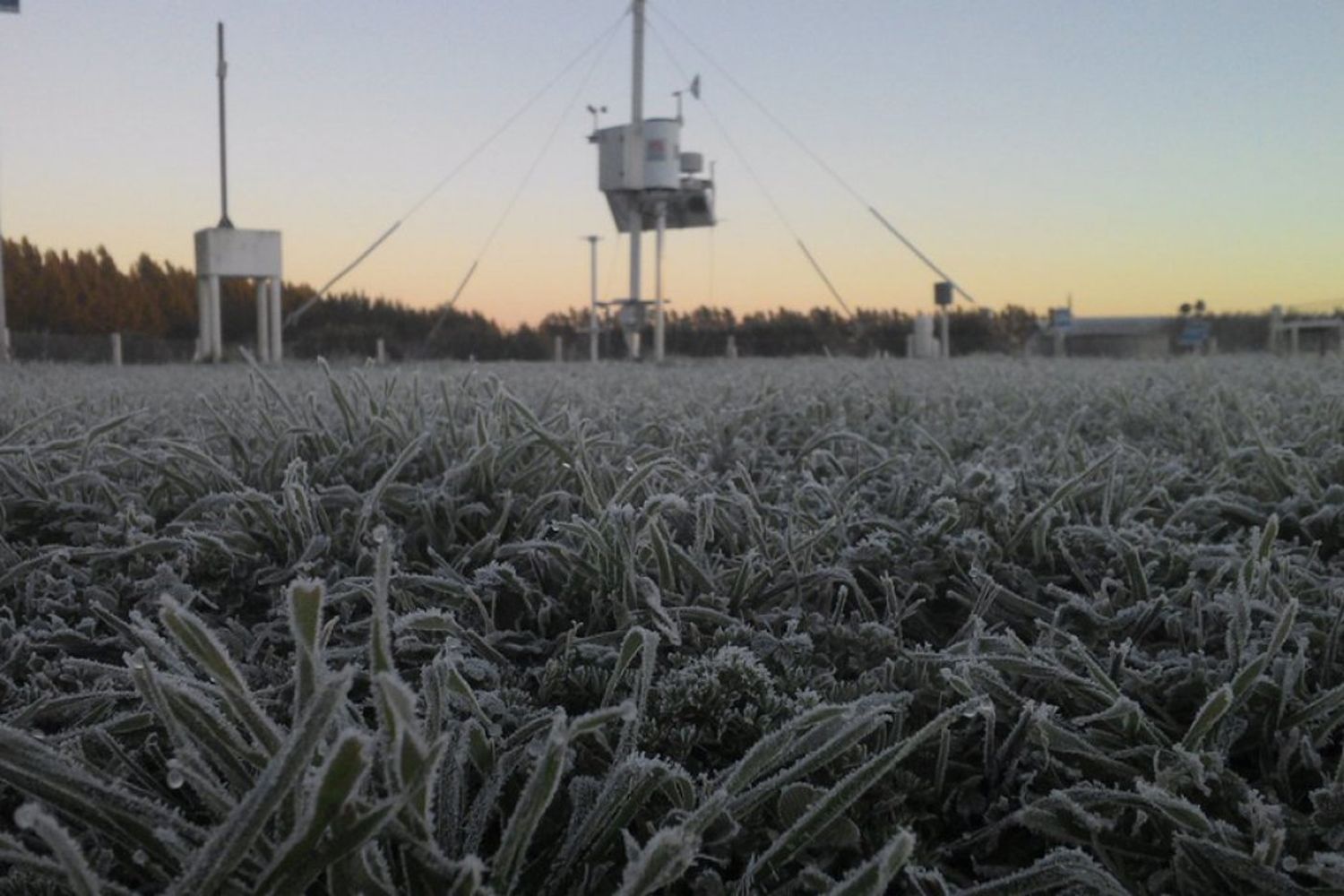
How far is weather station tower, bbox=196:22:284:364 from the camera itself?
1108 cm

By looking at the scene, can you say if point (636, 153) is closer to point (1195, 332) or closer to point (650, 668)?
point (1195, 332)

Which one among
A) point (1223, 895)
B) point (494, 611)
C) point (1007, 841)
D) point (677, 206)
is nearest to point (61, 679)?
point (494, 611)

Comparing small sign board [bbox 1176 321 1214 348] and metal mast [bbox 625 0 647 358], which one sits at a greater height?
metal mast [bbox 625 0 647 358]

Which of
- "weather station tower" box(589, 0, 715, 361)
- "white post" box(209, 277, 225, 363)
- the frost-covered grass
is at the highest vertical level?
"weather station tower" box(589, 0, 715, 361)

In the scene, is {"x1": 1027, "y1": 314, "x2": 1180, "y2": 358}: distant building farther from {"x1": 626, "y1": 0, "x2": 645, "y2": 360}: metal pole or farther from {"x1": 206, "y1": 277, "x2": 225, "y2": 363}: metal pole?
{"x1": 206, "y1": 277, "x2": 225, "y2": 363}: metal pole

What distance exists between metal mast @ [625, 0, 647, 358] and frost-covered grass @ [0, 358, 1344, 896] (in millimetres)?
12237

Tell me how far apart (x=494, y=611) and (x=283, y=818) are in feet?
1.49

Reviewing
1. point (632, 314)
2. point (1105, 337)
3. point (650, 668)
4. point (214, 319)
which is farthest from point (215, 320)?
point (1105, 337)

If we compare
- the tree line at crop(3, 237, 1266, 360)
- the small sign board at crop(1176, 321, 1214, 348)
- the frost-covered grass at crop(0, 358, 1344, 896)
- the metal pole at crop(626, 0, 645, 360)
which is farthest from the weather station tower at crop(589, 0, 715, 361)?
the frost-covered grass at crop(0, 358, 1344, 896)

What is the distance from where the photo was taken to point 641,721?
2.25ft

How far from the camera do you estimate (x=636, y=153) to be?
44.4ft

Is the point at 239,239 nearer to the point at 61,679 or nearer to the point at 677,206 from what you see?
the point at 677,206

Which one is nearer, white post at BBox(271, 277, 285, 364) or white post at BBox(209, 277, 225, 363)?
white post at BBox(209, 277, 225, 363)

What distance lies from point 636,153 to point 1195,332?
803 centimetres
